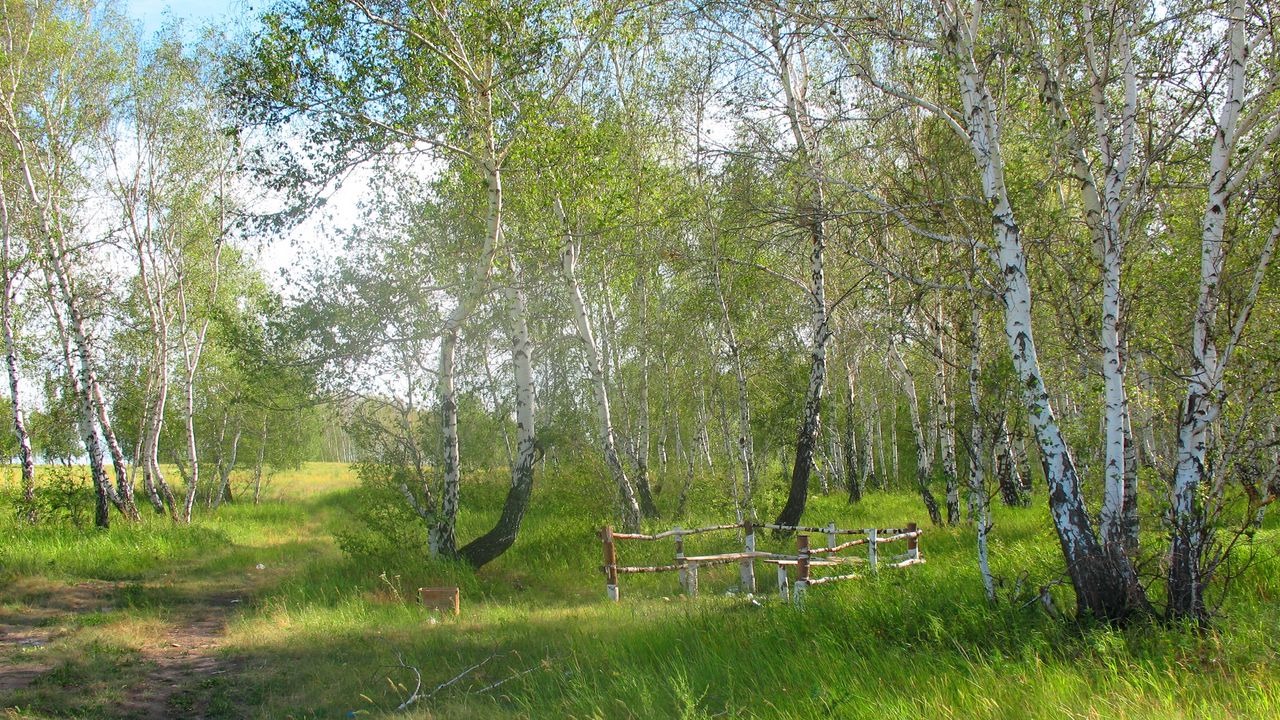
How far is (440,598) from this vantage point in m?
9.69

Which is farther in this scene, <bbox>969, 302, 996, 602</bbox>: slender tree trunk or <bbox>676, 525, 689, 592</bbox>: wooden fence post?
<bbox>676, 525, 689, 592</bbox>: wooden fence post

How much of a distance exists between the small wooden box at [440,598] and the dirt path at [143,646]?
2.33 metres

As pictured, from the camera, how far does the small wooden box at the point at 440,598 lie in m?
9.62

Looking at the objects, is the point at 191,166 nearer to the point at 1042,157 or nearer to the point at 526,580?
the point at 526,580

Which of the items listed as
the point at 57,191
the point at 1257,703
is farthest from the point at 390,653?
the point at 57,191

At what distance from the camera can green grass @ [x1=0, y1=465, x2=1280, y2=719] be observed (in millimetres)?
4789

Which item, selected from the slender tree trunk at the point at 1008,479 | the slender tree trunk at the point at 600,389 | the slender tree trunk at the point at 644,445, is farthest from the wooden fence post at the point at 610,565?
the slender tree trunk at the point at 1008,479

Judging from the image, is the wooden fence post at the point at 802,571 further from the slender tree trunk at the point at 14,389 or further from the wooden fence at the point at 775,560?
the slender tree trunk at the point at 14,389

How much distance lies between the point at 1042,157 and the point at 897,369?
14.9 metres

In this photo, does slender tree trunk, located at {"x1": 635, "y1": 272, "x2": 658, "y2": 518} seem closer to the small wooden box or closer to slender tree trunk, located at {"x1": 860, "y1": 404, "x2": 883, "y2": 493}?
the small wooden box

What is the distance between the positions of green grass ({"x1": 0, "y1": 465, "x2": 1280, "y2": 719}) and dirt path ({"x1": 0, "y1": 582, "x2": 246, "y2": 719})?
0.10m

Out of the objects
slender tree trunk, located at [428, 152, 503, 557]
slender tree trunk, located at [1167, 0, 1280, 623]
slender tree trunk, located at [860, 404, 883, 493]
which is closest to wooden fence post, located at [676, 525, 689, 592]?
slender tree trunk, located at [428, 152, 503, 557]

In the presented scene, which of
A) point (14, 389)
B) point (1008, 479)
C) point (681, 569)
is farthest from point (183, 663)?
point (1008, 479)

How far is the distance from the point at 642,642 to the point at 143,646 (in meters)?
5.94
